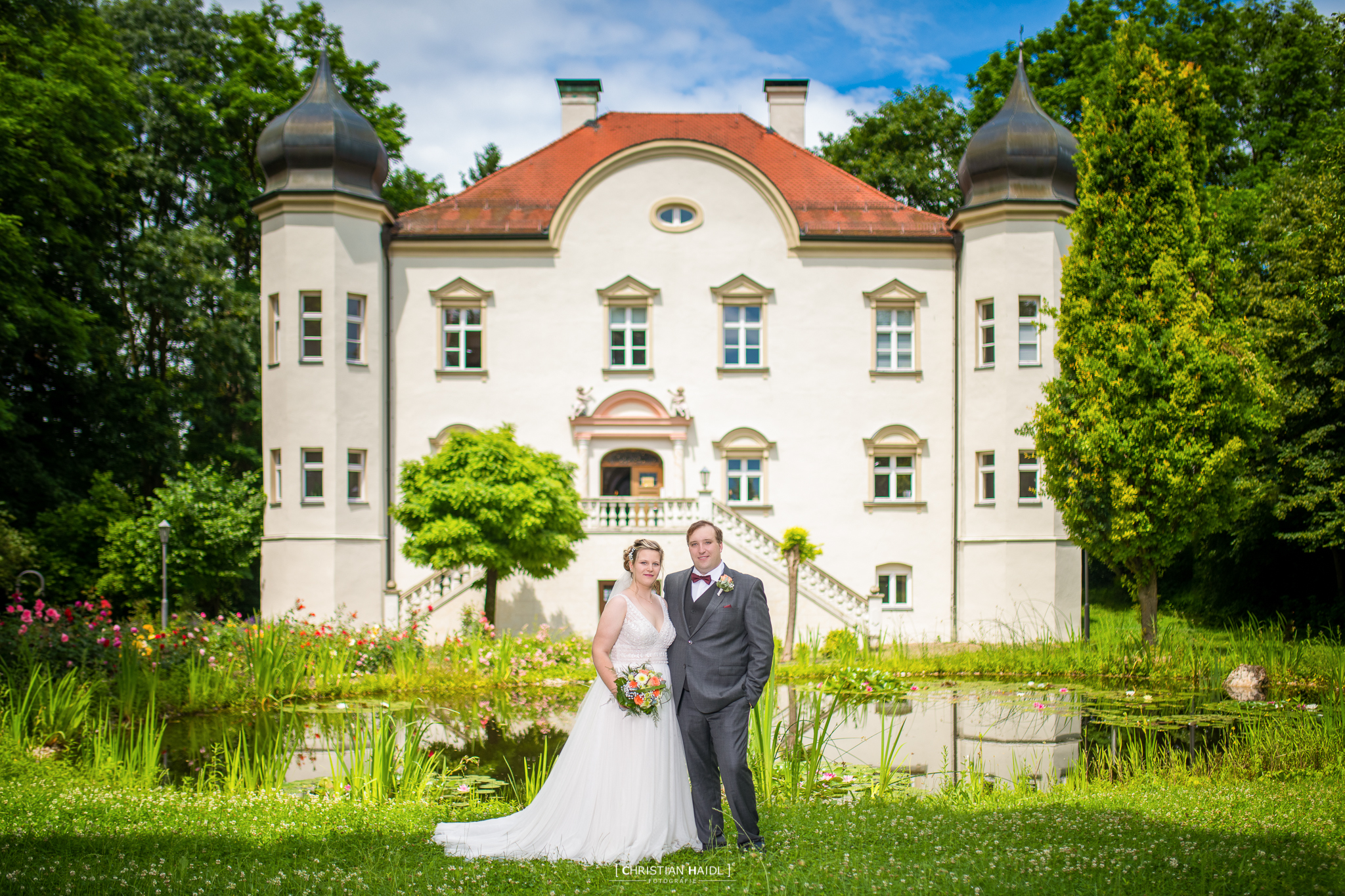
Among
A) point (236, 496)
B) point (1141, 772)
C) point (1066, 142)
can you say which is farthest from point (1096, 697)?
point (236, 496)

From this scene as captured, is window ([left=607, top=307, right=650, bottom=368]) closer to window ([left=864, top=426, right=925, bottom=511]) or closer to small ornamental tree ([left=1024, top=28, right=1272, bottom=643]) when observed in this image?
window ([left=864, top=426, right=925, bottom=511])

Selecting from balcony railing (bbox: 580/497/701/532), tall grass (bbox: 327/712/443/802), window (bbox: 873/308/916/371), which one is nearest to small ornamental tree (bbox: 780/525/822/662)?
balcony railing (bbox: 580/497/701/532)

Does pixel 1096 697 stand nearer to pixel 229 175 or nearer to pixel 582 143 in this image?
pixel 582 143

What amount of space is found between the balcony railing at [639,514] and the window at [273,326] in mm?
6845

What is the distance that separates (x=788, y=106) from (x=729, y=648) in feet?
69.8

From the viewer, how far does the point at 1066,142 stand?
1964cm

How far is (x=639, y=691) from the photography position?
5.36 meters

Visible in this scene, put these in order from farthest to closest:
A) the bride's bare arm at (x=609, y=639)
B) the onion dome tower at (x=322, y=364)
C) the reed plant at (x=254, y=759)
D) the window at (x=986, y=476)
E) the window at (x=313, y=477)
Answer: the window at (x=986, y=476), the window at (x=313, y=477), the onion dome tower at (x=322, y=364), the reed plant at (x=254, y=759), the bride's bare arm at (x=609, y=639)

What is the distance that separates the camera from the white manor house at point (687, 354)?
62.6ft

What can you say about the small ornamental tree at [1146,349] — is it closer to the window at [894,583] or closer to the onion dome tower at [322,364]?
the window at [894,583]

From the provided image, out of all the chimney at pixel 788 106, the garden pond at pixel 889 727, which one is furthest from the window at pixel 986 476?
the chimney at pixel 788 106

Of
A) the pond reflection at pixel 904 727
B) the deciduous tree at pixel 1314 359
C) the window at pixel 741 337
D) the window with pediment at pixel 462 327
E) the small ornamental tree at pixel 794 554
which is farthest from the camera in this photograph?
the window at pixel 741 337

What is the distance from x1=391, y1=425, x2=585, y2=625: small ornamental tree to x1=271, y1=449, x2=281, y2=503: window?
4.03 metres

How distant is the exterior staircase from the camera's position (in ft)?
59.6
